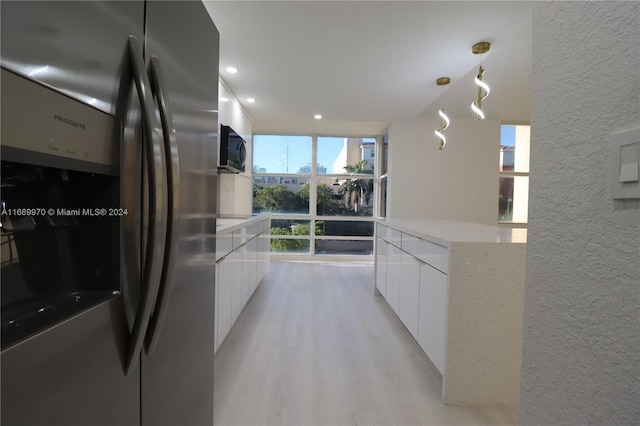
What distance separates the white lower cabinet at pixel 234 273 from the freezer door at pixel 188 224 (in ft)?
2.13

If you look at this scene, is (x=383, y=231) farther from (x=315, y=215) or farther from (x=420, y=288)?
(x=315, y=215)

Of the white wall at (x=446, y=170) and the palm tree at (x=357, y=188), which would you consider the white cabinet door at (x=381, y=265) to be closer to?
the white wall at (x=446, y=170)

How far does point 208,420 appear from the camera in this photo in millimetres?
1279

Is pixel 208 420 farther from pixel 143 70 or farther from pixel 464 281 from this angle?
pixel 464 281

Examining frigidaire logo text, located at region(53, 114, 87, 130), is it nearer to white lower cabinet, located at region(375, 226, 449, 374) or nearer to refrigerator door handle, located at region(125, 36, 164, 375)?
refrigerator door handle, located at region(125, 36, 164, 375)

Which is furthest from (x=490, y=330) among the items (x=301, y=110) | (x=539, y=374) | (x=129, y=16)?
(x=301, y=110)

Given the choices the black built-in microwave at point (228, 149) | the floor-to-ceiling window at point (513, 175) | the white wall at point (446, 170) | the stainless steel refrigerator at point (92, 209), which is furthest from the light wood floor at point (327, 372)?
the floor-to-ceiling window at point (513, 175)

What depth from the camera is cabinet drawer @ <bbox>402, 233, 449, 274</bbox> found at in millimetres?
1788

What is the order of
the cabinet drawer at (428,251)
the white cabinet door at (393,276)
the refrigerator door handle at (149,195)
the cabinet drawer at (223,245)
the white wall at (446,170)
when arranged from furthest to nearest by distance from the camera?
the white wall at (446,170)
the white cabinet door at (393,276)
the cabinet drawer at (223,245)
the cabinet drawer at (428,251)
the refrigerator door handle at (149,195)

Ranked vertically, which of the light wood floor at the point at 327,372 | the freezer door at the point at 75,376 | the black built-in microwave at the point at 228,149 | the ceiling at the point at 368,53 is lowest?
the light wood floor at the point at 327,372

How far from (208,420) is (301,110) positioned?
4.05 meters

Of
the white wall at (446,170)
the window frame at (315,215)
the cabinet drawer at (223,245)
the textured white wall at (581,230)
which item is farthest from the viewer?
the window frame at (315,215)

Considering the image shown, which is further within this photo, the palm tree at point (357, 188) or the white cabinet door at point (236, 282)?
the palm tree at point (357, 188)

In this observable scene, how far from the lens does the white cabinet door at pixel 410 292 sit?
2230 millimetres
